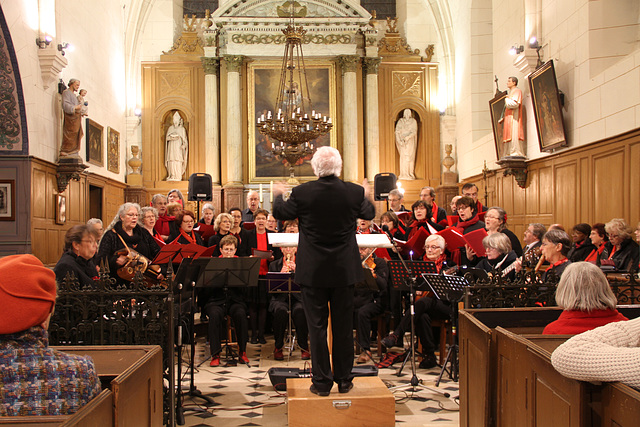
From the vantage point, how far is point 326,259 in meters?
3.74

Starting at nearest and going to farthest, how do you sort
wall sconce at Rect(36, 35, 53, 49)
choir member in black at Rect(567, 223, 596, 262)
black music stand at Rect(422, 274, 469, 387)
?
black music stand at Rect(422, 274, 469, 387) → choir member in black at Rect(567, 223, 596, 262) → wall sconce at Rect(36, 35, 53, 49)

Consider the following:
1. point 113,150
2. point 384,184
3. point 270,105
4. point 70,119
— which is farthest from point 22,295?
point 270,105

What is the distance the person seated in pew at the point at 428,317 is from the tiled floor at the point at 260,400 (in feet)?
0.59

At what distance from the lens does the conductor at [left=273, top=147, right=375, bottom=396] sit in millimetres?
3744

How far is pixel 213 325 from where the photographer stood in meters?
6.01

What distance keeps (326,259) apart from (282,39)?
11843mm

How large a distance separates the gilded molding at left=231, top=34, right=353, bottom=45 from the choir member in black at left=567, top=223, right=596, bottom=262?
9.17 meters

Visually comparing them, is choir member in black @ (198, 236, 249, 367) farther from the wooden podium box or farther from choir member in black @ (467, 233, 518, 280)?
choir member in black @ (467, 233, 518, 280)

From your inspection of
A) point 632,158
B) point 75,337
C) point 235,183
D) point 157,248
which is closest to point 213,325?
point 157,248

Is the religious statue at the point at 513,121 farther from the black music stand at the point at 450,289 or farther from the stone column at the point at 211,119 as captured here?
the stone column at the point at 211,119

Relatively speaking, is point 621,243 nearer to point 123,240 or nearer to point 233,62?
point 123,240

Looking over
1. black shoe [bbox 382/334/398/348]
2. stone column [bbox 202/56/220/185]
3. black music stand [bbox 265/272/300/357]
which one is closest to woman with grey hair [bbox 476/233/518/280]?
black shoe [bbox 382/334/398/348]

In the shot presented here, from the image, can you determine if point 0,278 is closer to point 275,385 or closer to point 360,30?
point 275,385

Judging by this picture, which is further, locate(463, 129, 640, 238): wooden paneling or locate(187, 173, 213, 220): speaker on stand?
locate(187, 173, 213, 220): speaker on stand
